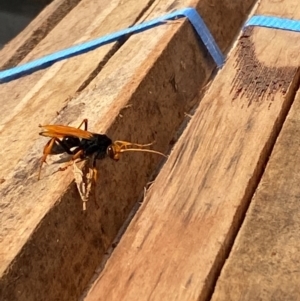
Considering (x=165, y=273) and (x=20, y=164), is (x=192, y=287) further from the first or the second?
(x=20, y=164)

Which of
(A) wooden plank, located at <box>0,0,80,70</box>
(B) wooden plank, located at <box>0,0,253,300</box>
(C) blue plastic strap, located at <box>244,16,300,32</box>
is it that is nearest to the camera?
(B) wooden plank, located at <box>0,0,253,300</box>

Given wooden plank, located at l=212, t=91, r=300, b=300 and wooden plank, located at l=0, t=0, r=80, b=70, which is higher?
wooden plank, located at l=212, t=91, r=300, b=300

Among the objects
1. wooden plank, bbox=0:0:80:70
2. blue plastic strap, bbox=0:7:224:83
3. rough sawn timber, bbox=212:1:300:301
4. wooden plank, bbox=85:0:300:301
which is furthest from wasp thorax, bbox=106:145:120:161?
wooden plank, bbox=0:0:80:70

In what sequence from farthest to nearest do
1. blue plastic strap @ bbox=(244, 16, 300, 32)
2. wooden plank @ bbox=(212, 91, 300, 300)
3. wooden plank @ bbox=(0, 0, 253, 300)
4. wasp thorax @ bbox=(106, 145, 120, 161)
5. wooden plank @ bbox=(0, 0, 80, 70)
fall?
wooden plank @ bbox=(0, 0, 80, 70) < blue plastic strap @ bbox=(244, 16, 300, 32) < wasp thorax @ bbox=(106, 145, 120, 161) < wooden plank @ bbox=(0, 0, 253, 300) < wooden plank @ bbox=(212, 91, 300, 300)

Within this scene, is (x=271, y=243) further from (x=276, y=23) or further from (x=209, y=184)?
(x=276, y=23)

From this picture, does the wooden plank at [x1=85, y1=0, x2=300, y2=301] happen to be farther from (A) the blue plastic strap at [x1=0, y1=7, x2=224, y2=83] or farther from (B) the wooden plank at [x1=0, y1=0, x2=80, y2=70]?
(B) the wooden plank at [x1=0, y1=0, x2=80, y2=70]

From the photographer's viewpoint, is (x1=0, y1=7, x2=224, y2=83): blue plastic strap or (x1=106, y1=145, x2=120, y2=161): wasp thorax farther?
(x1=0, y1=7, x2=224, y2=83): blue plastic strap

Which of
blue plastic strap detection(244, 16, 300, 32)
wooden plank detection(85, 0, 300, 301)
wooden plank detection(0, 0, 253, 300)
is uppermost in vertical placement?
wooden plank detection(0, 0, 253, 300)
